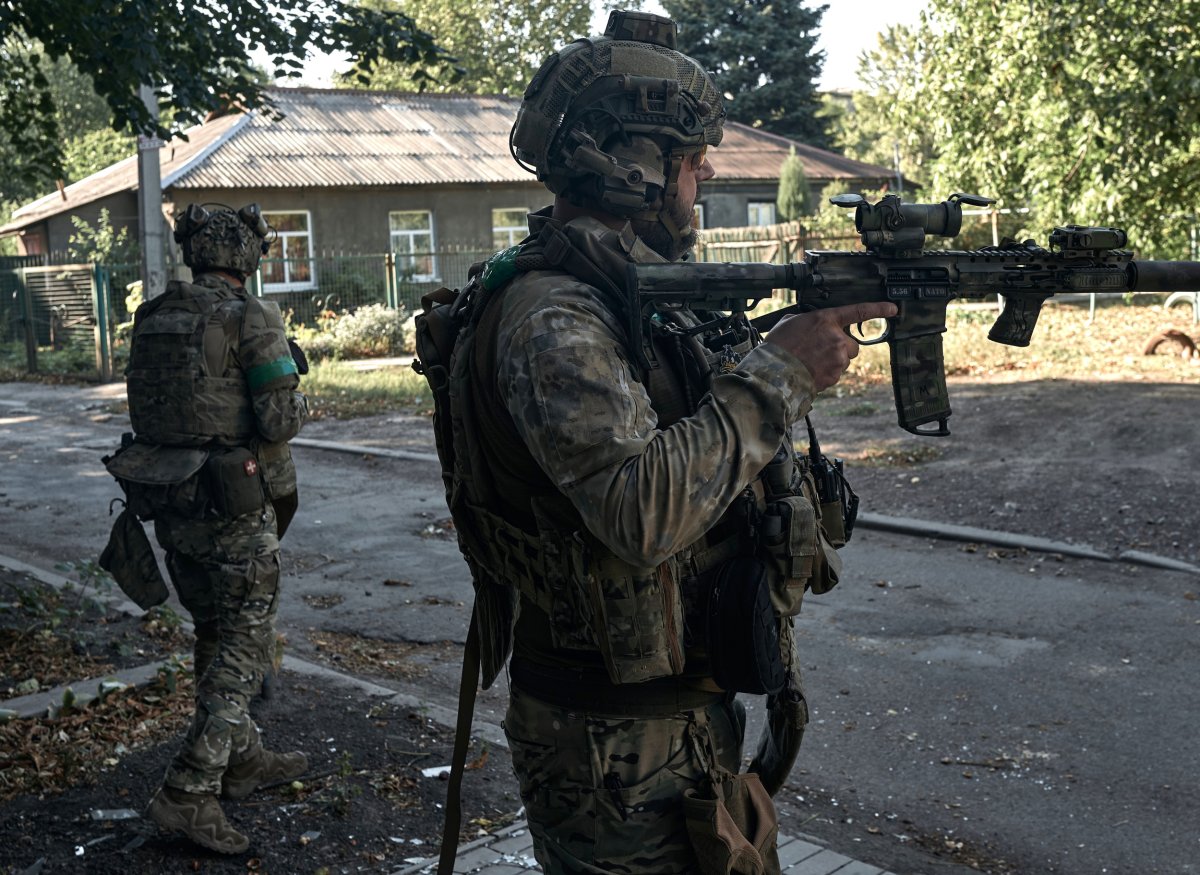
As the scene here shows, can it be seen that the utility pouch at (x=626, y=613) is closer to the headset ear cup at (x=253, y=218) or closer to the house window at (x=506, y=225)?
the headset ear cup at (x=253, y=218)

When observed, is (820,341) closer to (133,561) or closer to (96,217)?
(133,561)

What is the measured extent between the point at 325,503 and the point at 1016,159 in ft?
32.4

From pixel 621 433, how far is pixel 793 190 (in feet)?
102

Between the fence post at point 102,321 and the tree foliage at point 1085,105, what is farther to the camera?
the fence post at point 102,321

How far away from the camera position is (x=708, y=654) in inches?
90.5

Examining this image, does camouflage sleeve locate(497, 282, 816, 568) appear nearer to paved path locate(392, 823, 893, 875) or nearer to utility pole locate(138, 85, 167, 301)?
paved path locate(392, 823, 893, 875)

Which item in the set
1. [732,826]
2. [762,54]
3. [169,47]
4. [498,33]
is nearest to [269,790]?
[732,826]

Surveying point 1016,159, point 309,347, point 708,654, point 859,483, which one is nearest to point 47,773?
point 708,654

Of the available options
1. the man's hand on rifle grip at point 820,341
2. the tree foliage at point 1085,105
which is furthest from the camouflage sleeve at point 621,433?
the tree foliage at point 1085,105

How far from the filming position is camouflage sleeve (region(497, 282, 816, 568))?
202cm

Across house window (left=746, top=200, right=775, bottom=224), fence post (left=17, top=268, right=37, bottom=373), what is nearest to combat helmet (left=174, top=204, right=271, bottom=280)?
fence post (left=17, top=268, right=37, bottom=373)

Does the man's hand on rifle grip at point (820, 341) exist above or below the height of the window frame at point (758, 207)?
below

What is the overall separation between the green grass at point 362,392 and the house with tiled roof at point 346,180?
819 cm

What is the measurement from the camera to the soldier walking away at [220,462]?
4.41m
